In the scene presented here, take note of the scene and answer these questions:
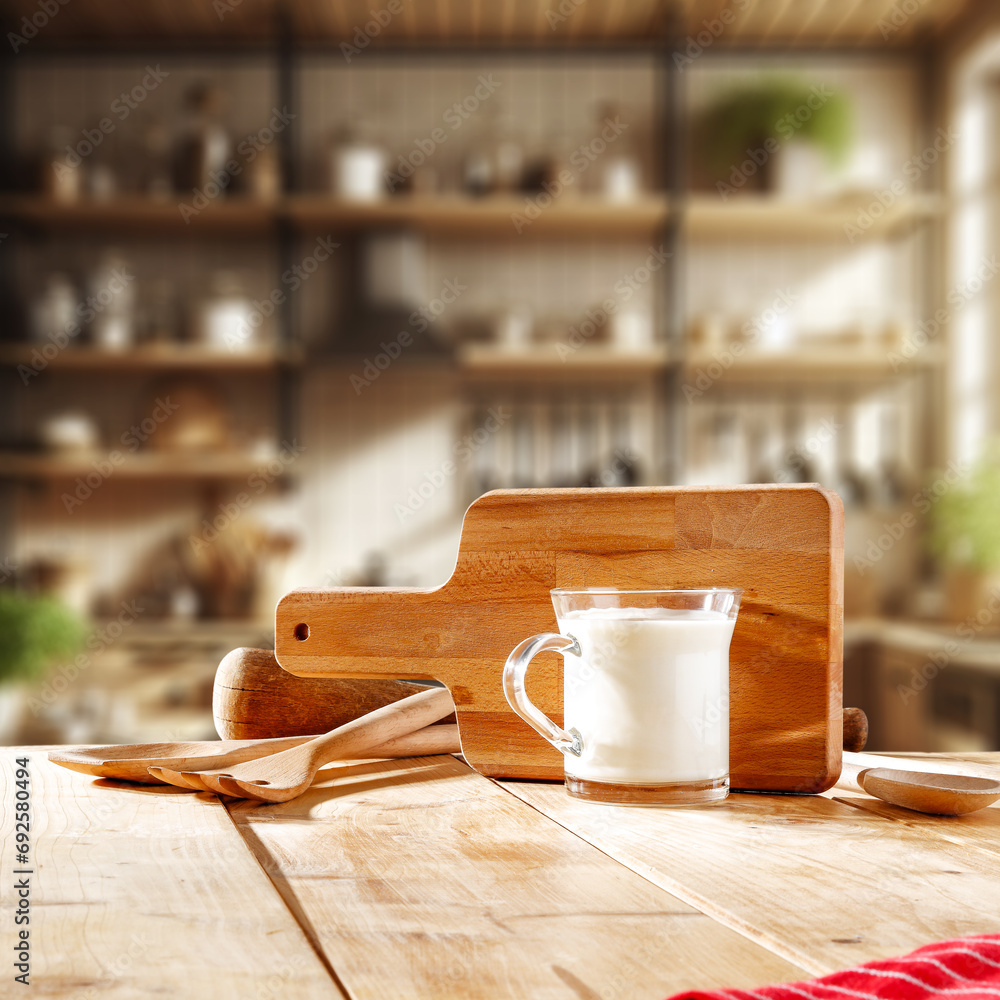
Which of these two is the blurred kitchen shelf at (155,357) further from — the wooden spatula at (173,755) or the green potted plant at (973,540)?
the wooden spatula at (173,755)

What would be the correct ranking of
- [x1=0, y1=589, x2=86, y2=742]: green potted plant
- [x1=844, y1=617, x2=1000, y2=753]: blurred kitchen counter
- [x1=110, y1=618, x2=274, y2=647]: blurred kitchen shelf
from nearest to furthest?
[x1=844, y1=617, x2=1000, y2=753]: blurred kitchen counter
[x1=0, y1=589, x2=86, y2=742]: green potted plant
[x1=110, y1=618, x2=274, y2=647]: blurred kitchen shelf

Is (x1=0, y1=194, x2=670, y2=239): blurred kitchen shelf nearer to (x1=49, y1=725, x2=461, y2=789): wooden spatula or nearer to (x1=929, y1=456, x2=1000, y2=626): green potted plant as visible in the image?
(x1=929, y1=456, x2=1000, y2=626): green potted plant

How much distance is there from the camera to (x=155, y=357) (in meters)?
3.37

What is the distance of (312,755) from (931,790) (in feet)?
1.19

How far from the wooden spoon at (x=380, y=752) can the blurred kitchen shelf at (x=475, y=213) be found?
2.80m

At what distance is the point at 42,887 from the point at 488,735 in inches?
12.7

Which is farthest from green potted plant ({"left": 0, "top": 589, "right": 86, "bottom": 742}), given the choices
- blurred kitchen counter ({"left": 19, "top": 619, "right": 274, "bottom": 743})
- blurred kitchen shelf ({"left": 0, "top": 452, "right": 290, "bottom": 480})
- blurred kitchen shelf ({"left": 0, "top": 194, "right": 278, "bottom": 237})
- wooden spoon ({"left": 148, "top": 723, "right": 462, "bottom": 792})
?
wooden spoon ({"left": 148, "top": 723, "right": 462, "bottom": 792})

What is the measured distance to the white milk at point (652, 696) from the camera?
63cm

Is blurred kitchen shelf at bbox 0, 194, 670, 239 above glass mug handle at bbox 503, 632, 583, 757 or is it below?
above

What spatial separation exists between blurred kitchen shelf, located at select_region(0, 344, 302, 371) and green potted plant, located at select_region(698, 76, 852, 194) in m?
1.54

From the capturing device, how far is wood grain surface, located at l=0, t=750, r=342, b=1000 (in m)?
0.37

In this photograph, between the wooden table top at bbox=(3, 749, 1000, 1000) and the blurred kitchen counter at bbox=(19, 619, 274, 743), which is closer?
the wooden table top at bbox=(3, 749, 1000, 1000)

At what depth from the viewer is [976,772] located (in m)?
0.78

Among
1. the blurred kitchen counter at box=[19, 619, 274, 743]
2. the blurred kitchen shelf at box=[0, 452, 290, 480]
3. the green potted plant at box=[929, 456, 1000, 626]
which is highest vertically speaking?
the blurred kitchen shelf at box=[0, 452, 290, 480]
